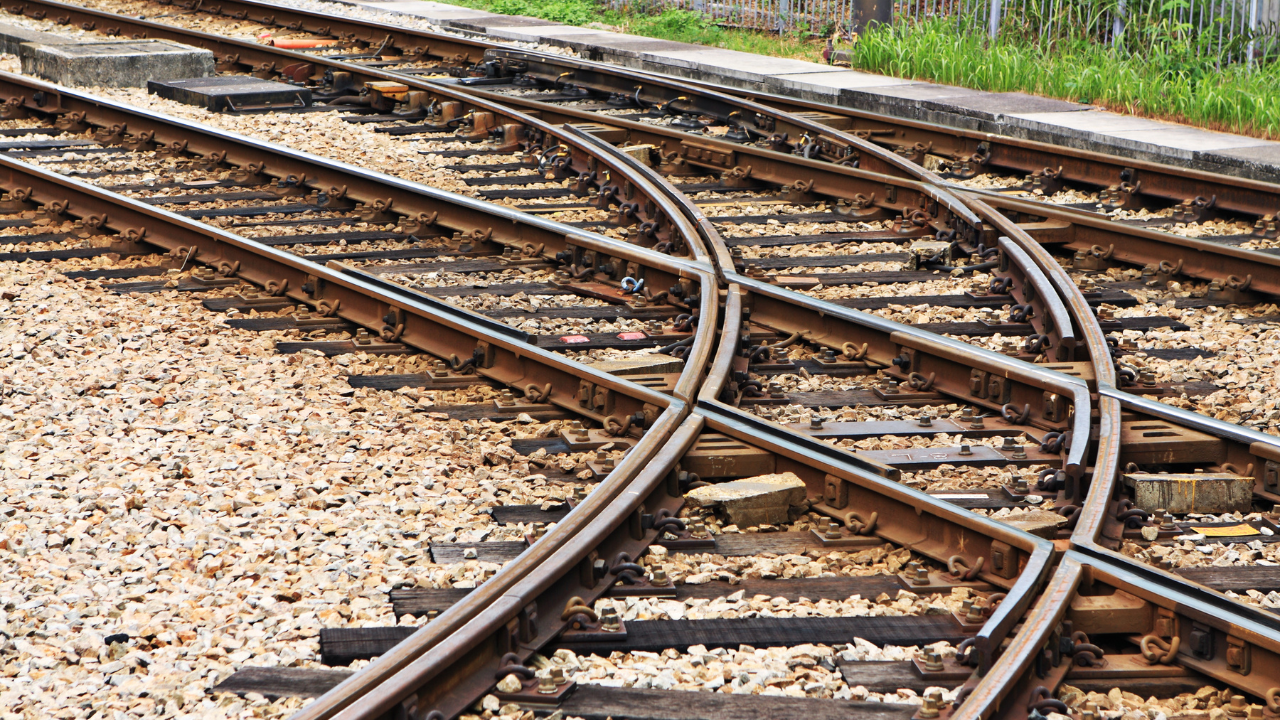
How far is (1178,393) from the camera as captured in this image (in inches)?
247

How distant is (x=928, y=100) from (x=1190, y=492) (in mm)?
9290

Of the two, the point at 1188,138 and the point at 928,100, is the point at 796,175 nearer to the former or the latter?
the point at 1188,138

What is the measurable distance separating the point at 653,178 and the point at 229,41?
8.22 metres

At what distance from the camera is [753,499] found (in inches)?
189

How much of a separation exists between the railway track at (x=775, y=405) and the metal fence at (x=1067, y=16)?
4.77 m

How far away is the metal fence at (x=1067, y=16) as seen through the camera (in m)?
14.6

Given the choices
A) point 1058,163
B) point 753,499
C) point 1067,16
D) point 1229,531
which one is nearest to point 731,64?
point 1067,16

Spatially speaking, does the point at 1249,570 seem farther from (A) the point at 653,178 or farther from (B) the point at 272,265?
(A) the point at 653,178

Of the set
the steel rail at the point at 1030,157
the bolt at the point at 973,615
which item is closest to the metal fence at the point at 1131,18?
the steel rail at the point at 1030,157

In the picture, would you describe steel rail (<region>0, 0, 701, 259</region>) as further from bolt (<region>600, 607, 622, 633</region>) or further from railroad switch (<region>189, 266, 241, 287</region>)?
bolt (<region>600, 607, 622, 633</region>)

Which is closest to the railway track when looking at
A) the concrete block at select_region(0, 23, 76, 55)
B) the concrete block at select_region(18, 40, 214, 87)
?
the concrete block at select_region(18, 40, 214, 87)

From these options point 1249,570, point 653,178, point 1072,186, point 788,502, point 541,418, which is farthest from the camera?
point 1072,186

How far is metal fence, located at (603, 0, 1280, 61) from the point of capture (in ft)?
47.8

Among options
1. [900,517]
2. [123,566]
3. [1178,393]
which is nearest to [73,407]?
[123,566]
